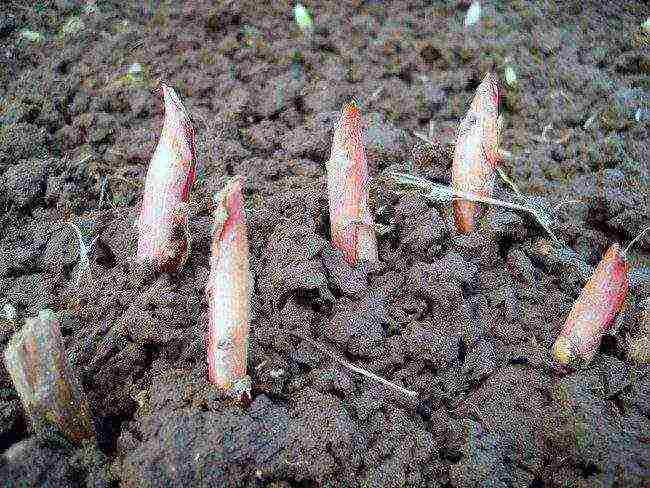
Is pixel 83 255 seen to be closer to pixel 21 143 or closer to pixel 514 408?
pixel 21 143

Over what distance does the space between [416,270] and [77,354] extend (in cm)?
82

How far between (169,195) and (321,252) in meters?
0.40

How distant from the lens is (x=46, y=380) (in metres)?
1.13

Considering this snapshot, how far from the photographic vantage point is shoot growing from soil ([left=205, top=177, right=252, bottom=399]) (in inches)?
43.3

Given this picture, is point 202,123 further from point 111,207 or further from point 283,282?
point 283,282

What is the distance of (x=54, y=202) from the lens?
5.97 ft

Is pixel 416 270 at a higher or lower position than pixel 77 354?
lower

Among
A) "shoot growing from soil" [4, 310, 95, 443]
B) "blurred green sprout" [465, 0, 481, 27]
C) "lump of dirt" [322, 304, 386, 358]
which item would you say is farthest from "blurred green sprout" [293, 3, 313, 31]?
A: "shoot growing from soil" [4, 310, 95, 443]

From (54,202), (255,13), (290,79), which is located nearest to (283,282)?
(54,202)

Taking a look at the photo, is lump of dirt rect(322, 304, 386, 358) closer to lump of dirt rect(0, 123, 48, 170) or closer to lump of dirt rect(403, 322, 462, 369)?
lump of dirt rect(403, 322, 462, 369)

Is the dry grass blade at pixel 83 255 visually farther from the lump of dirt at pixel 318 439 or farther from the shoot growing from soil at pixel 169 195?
the lump of dirt at pixel 318 439

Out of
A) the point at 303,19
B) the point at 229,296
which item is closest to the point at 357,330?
the point at 229,296

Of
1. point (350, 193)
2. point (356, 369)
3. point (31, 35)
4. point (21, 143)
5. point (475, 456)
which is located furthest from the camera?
point (31, 35)

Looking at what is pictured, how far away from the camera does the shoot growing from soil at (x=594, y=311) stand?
125 centimetres
